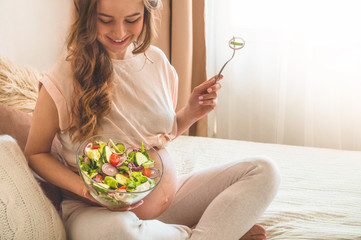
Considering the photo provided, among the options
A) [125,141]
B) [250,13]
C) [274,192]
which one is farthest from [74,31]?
[250,13]

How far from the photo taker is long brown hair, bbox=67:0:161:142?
1147 millimetres

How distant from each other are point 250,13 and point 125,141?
1.74 meters

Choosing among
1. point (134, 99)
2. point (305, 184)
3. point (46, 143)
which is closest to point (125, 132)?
point (134, 99)

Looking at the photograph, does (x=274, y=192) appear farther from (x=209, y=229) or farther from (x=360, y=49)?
(x=360, y=49)

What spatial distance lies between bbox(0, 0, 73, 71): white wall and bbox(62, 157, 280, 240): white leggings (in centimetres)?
86

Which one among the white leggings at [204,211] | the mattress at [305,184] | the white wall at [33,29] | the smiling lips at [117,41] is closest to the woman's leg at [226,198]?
the white leggings at [204,211]

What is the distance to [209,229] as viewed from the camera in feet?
3.76

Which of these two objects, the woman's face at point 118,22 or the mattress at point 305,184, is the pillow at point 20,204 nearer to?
the woman's face at point 118,22

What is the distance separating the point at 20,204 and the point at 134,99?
0.51 meters

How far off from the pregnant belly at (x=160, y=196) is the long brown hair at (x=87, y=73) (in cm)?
20

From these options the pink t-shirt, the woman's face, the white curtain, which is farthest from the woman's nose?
the white curtain

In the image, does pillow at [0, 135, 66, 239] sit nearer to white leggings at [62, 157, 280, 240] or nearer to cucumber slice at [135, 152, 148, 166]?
white leggings at [62, 157, 280, 240]

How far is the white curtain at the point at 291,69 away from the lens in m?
2.49

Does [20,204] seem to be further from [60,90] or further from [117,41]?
[117,41]
